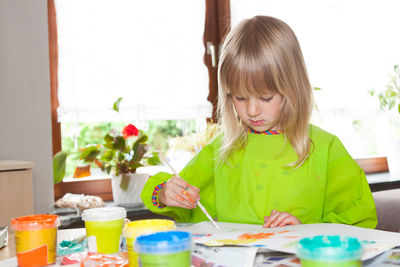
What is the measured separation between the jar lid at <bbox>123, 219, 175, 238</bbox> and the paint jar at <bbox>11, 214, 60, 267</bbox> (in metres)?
0.16

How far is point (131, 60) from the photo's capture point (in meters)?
2.70

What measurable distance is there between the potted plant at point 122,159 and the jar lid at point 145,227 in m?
1.58

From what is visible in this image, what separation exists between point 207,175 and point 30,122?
47.1 inches

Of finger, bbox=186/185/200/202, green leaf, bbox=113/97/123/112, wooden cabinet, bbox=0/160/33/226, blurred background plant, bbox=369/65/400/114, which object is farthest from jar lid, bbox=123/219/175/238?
blurred background plant, bbox=369/65/400/114

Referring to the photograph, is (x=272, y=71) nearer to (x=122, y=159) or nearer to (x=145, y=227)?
(x=145, y=227)

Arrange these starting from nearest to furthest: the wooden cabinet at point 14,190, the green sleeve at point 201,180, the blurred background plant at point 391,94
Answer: the green sleeve at point 201,180
the wooden cabinet at point 14,190
the blurred background plant at point 391,94

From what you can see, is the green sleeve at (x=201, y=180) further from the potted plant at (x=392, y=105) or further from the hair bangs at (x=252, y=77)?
the potted plant at (x=392, y=105)

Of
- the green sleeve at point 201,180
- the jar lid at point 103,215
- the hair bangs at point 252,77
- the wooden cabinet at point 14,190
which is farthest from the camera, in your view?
the wooden cabinet at point 14,190

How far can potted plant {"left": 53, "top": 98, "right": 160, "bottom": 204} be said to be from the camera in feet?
7.75

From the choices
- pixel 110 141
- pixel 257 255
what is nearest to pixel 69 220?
pixel 110 141

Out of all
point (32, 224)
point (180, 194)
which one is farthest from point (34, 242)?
point (180, 194)

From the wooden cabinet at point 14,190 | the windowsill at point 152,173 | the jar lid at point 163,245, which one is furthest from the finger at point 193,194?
the windowsill at point 152,173

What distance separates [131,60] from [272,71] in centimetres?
159

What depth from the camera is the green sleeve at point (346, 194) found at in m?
1.25
